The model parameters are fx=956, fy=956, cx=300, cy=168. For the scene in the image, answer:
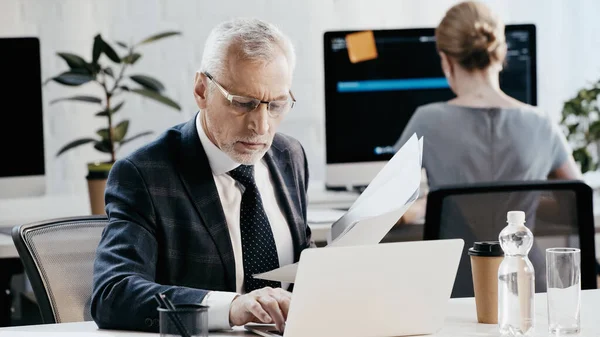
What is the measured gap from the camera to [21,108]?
2.87 metres

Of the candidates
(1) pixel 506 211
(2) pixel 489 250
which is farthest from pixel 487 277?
(1) pixel 506 211

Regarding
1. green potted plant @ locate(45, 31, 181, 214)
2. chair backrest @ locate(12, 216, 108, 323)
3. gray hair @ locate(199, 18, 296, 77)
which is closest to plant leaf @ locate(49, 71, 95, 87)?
green potted plant @ locate(45, 31, 181, 214)

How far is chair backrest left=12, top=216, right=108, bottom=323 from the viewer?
1834 mm

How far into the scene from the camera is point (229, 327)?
1.49 m

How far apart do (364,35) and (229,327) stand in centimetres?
188

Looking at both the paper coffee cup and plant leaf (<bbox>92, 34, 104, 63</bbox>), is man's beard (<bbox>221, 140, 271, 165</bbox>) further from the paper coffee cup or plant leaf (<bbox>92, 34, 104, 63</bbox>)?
plant leaf (<bbox>92, 34, 104, 63</bbox>)

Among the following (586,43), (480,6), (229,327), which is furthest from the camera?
(586,43)

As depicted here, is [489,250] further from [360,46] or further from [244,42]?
[360,46]

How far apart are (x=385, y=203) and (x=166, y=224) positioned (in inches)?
16.4

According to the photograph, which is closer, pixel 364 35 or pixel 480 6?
pixel 480 6

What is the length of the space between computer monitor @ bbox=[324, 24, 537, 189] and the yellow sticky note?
0.01 meters

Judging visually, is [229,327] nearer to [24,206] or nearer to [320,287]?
[320,287]

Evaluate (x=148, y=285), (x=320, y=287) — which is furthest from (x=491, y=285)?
(x=148, y=285)

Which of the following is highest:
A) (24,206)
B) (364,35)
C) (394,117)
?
(364,35)
